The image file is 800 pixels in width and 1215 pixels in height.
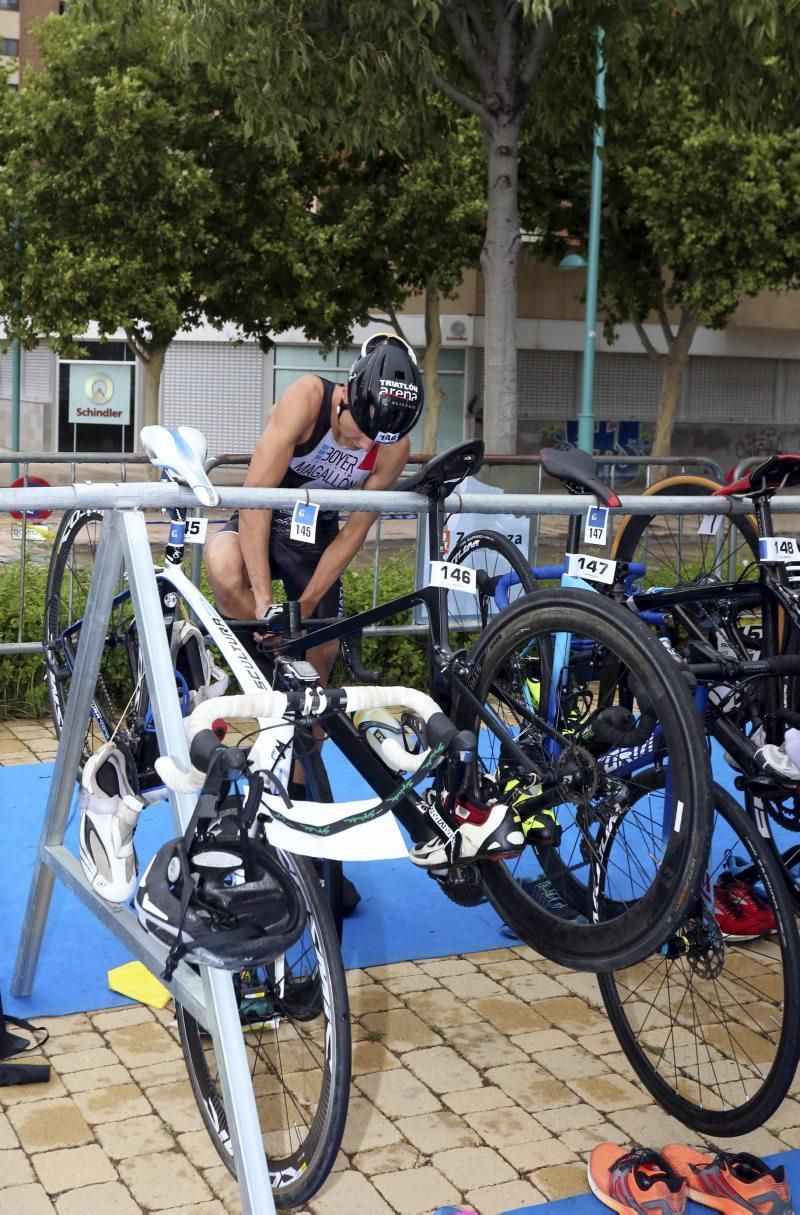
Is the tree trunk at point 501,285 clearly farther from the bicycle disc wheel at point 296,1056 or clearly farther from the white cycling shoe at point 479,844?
the bicycle disc wheel at point 296,1056

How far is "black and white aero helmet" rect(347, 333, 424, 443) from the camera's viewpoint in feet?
12.6

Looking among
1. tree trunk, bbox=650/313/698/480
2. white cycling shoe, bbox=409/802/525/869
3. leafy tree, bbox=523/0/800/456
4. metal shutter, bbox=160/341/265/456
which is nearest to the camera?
white cycling shoe, bbox=409/802/525/869

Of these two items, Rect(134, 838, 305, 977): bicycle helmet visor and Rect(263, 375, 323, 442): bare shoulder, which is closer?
Rect(134, 838, 305, 977): bicycle helmet visor

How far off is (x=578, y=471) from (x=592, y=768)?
840 mm

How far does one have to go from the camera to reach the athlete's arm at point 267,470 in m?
4.45

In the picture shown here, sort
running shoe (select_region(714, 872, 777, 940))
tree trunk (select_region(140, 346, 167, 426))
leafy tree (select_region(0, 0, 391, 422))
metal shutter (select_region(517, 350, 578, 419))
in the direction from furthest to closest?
metal shutter (select_region(517, 350, 578, 419)) < tree trunk (select_region(140, 346, 167, 426)) < leafy tree (select_region(0, 0, 391, 422)) < running shoe (select_region(714, 872, 777, 940))

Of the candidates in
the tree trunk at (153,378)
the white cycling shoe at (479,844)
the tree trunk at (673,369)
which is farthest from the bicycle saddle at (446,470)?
the tree trunk at (673,369)

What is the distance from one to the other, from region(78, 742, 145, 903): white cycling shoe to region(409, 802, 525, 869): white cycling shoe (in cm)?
72

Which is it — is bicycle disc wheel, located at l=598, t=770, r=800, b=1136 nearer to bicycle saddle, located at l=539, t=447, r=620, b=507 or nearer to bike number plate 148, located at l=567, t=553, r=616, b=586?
bike number plate 148, located at l=567, t=553, r=616, b=586

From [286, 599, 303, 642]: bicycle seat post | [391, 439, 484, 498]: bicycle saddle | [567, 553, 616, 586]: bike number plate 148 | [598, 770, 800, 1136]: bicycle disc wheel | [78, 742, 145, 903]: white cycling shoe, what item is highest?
[391, 439, 484, 498]: bicycle saddle

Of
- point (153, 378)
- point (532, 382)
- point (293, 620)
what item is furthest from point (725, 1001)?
point (532, 382)

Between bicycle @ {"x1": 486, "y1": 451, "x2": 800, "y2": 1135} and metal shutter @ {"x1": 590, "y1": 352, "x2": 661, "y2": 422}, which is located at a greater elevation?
metal shutter @ {"x1": 590, "y1": 352, "x2": 661, "y2": 422}

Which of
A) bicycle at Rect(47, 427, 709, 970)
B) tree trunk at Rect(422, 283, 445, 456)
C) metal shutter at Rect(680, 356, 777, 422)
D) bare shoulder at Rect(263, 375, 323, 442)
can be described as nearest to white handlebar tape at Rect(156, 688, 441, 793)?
bicycle at Rect(47, 427, 709, 970)

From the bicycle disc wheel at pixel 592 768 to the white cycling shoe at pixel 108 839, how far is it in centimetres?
87
